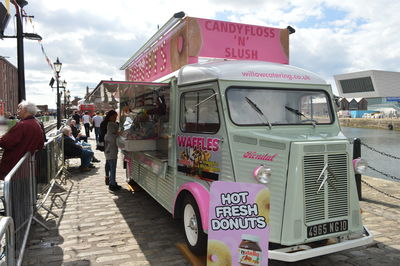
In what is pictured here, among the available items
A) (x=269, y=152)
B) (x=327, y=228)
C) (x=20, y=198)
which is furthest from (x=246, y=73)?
(x=20, y=198)

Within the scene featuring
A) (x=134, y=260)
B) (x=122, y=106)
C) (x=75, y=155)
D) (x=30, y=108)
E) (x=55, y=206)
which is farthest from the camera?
(x=75, y=155)

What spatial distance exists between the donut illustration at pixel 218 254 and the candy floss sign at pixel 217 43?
8.85ft

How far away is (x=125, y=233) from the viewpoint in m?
4.88

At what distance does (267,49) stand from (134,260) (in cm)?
380

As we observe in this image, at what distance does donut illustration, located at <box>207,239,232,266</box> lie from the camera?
309cm

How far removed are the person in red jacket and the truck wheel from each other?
245 centimetres

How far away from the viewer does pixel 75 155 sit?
9.15m

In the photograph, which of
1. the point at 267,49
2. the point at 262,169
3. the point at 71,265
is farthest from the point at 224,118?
the point at 71,265

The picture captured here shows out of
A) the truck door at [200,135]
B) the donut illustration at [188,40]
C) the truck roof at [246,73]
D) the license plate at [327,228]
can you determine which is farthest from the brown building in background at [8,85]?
the license plate at [327,228]

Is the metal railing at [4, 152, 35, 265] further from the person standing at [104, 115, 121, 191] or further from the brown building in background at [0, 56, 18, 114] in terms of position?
the brown building in background at [0, 56, 18, 114]

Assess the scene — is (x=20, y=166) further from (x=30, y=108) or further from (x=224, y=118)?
(x=224, y=118)

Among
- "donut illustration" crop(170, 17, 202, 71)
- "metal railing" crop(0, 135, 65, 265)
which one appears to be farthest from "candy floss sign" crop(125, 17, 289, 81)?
"metal railing" crop(0, 135, 65, 265)

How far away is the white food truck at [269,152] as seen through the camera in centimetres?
331

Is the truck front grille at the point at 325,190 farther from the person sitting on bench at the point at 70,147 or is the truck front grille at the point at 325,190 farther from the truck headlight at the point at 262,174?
the person sitting on bench at the point at 70,147
